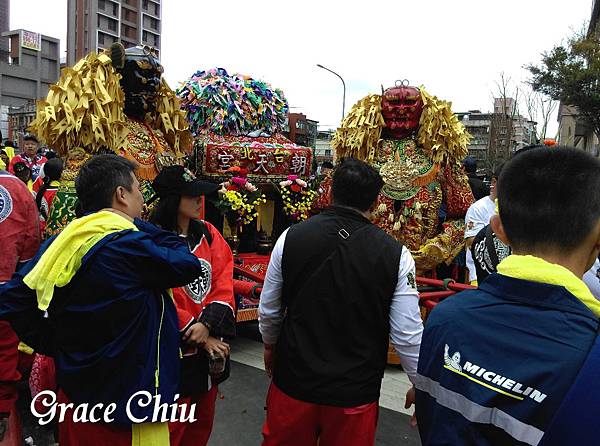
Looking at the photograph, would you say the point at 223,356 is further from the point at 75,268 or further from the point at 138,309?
the point at 75,268

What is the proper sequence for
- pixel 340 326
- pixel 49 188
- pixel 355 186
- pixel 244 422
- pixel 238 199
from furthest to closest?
pixel 238 199, pixel 49 188, pixel 244 422, pixel 355 186, pixel 340 326

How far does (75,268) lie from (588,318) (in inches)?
57.3

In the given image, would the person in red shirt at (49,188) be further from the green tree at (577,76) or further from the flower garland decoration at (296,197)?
the green tree at (577,76)

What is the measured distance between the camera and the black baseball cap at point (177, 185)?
7.47 ft

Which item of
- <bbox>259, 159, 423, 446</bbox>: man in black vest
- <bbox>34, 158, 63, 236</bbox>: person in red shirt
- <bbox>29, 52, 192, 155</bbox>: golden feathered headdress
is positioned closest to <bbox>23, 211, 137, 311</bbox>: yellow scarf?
<bbox>259, 159, 423, 446</bbox>: man in black vest

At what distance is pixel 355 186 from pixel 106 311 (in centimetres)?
106

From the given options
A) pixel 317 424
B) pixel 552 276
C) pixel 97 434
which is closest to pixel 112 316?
pixel 97 434

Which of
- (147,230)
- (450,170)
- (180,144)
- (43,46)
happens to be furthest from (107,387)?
(43,46)

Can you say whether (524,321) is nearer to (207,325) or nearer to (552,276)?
(552,276)

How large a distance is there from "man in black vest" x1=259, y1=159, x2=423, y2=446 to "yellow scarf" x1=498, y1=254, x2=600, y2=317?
3.24 feet

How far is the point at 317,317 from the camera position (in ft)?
6.33

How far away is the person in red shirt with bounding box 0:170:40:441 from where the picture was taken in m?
2.33

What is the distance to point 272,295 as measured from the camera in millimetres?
2127

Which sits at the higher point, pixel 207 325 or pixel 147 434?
pixel 207 325
